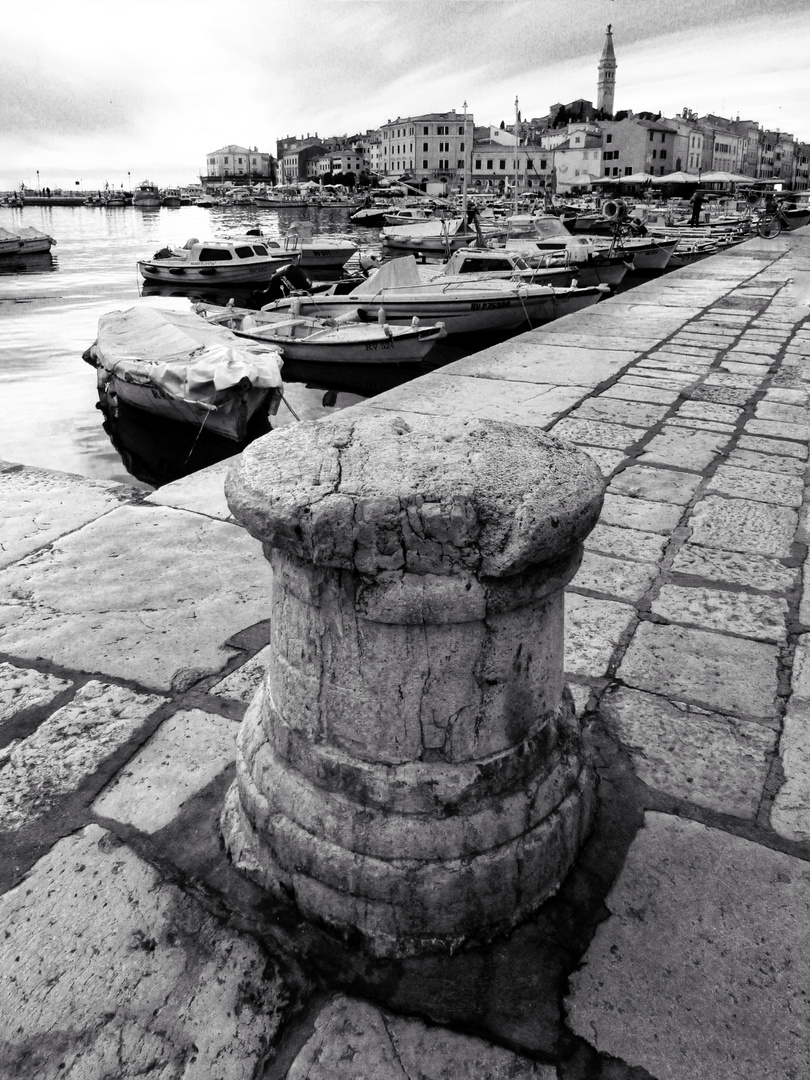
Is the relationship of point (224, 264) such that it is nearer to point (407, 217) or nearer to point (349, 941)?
point (407, 217)

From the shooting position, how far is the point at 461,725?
56.5 inches

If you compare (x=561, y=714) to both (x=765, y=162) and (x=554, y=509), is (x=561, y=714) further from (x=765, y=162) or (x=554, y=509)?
(x=765, y=162)

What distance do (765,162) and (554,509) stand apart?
133 meters

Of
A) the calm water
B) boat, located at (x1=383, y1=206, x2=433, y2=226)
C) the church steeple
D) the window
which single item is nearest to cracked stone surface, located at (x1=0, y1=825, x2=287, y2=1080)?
the calm water

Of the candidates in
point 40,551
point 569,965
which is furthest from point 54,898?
point 40,551

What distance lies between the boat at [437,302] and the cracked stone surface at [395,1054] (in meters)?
13.4

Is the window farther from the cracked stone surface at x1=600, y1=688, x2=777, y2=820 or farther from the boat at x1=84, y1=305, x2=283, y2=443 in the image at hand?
the cracked stone surface at x1=600, y1=688, x2=777, y2=820

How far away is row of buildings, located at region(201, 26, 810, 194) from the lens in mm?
84688

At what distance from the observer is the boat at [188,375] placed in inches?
352

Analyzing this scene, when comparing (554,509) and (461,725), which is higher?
(554,509)

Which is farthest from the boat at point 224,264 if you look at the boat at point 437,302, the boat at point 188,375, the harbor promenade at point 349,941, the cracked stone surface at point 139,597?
the cracked stone surface at point 139,597

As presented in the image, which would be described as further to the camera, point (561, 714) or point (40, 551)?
point (40, 551)

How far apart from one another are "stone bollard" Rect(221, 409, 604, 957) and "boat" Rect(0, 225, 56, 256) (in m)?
42.0

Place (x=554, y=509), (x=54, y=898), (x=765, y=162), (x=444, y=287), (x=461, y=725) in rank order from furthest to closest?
(x=765, y=162) → (x=444, y=287) → (x=54, y=898) → (x=461, y=725) → (x=554, y=509)
